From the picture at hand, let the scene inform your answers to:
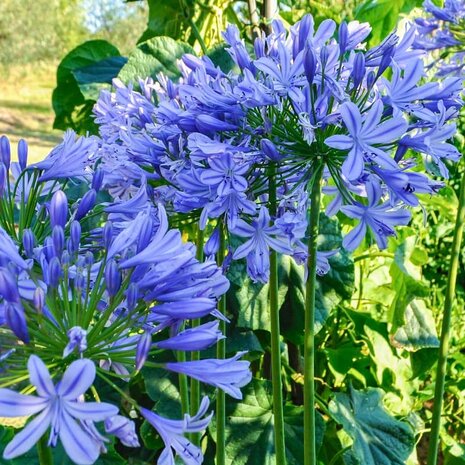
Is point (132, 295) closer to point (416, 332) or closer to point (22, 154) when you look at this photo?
point (22, 154)

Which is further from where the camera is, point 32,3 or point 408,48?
point 32,3

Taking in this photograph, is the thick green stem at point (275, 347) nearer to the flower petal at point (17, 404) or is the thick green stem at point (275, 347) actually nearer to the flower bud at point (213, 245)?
the flower bud at point (213, 245)

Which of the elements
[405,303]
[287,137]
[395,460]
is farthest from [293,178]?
[405,303]

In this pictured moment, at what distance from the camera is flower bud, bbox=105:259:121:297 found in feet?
2.05

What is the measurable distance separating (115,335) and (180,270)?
3.3 inches

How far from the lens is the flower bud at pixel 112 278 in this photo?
0.63 metres

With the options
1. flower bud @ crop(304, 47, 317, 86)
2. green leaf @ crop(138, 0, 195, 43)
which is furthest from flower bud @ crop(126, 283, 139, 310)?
green leaf @ crop(138, 0, 195, 43)

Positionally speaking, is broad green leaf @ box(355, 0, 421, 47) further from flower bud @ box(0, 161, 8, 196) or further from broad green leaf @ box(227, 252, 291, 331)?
flower bud @ box(0, 161, 8, 196)

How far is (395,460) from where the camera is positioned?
133 centimetres

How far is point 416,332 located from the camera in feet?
5.53

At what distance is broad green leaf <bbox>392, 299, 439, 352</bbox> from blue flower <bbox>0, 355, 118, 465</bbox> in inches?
48.9

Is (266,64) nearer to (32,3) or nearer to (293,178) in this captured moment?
(293,178)

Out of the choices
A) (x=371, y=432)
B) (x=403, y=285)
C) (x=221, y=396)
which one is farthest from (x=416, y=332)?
(x=221, y=396)

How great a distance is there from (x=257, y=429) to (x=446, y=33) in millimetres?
841
